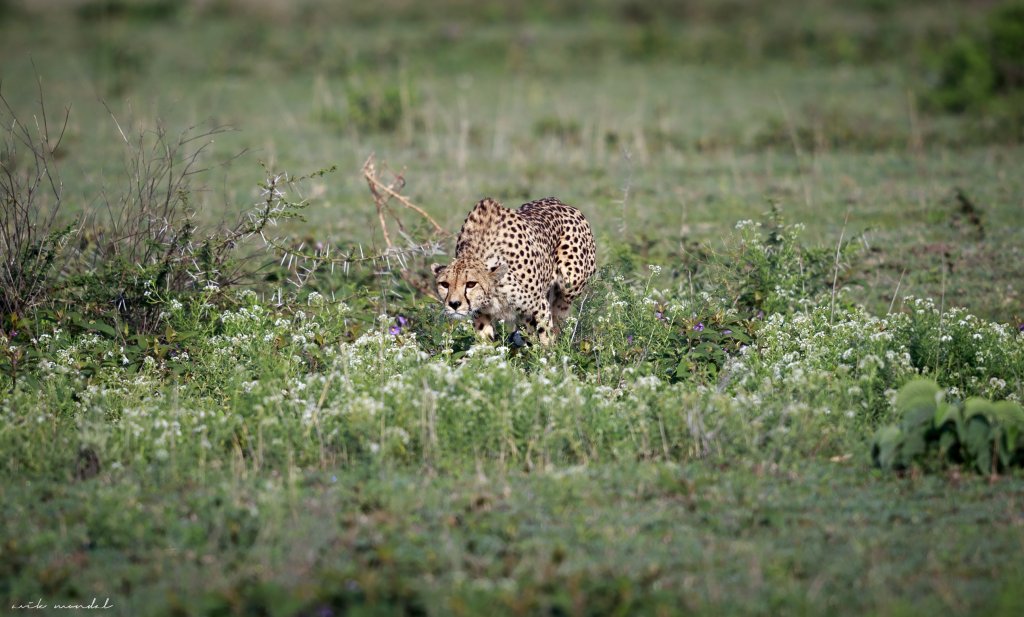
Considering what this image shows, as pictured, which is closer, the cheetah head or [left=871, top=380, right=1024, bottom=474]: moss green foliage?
[left=871, top=380, right=1024, bottom=474]: moss green foliage

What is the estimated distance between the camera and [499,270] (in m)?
7.89

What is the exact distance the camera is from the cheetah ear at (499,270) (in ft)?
25.8

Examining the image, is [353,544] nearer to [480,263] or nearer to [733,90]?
[480,263]

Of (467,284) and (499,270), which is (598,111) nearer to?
(499,270)

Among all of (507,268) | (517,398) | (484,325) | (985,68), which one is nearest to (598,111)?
(985,68)

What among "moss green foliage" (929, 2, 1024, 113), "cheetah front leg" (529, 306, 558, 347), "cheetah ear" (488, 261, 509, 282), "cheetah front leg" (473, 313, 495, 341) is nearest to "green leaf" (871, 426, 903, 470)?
"cheetah front leg" (529, 306, 558, 347)

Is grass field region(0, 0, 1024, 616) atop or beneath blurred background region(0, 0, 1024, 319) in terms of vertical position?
beneath

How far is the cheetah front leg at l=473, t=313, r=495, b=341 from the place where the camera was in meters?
8.34

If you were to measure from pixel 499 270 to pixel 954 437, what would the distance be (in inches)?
122

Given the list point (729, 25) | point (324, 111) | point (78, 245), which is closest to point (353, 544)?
point (78, 245)

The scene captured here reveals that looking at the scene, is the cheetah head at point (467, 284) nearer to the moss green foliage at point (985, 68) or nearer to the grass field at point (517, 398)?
the grass field at point (517, 398)

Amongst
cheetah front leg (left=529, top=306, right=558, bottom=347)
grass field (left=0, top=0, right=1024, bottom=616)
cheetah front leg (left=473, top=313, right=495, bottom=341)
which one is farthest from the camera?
cheetah front leg (left=473, top=313, right=495, bottom=341)

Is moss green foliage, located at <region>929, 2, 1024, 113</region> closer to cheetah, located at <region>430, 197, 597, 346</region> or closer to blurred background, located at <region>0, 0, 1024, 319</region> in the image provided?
blurred background, located at <region>0, 0, 1024, 319</region>

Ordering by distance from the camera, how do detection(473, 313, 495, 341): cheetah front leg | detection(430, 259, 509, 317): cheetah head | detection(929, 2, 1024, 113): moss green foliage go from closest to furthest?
detection(430, 259, 509, 317): cheetah head, detection(473, 313, 495, 341): cheetah front leg, detection(929, 2, 1024, 113): moss green foliage
